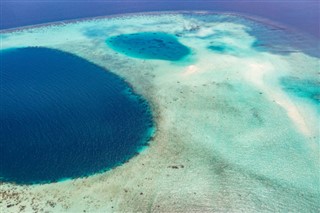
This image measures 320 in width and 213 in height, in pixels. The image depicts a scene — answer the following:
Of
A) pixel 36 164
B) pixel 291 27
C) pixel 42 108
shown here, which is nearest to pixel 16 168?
pixel 36 164

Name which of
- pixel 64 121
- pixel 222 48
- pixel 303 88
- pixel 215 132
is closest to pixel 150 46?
pixel 222 48

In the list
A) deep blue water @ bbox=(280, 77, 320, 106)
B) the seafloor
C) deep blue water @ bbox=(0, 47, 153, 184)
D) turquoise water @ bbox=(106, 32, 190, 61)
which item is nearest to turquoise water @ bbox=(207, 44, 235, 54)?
the seafloor

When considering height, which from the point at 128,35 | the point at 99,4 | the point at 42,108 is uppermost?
the point at 99,4

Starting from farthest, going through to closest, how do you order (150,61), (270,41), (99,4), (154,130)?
(99,4)
(270,41)
(150,61)
(154,130)

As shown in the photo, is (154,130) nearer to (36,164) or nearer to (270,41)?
(36,164)

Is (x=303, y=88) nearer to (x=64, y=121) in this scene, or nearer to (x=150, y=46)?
(x=150, y=46)
